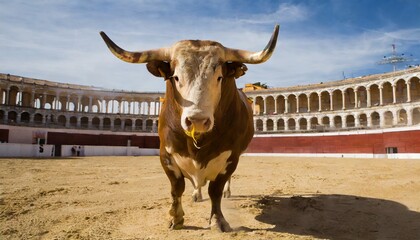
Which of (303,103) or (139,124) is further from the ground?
(303,103)

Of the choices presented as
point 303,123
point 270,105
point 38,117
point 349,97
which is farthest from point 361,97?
point 38,117

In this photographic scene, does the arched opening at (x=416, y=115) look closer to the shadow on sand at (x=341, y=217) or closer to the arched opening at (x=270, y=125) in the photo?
the arched opening at (x=270, y=125)

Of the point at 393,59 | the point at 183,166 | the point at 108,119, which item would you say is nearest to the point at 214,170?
the point at 183,166

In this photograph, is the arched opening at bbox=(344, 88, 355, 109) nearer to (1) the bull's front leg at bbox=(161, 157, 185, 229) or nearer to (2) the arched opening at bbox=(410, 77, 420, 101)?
(2) the arched opening at bbox=(410, 77, 420, 101)

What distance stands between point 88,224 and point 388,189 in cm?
591

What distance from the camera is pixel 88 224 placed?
3482mm

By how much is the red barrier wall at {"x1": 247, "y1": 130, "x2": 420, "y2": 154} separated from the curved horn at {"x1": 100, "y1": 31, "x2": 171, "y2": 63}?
2742 cm

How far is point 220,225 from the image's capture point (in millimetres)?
3107

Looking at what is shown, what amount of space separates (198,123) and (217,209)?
1341mm

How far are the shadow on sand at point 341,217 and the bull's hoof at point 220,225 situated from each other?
52 centimetres

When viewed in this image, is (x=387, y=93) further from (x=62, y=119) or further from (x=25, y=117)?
(x=25, y=117)

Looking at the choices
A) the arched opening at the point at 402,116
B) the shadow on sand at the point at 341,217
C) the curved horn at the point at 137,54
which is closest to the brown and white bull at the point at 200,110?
the curved horn at the point at 137,54

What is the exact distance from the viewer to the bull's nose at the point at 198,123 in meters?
2.31

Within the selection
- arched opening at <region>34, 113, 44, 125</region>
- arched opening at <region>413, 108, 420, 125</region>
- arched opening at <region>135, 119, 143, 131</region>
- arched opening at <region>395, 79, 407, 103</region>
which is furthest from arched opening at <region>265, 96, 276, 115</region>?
arched opening at <region>34, 113, 44, 125</region>
